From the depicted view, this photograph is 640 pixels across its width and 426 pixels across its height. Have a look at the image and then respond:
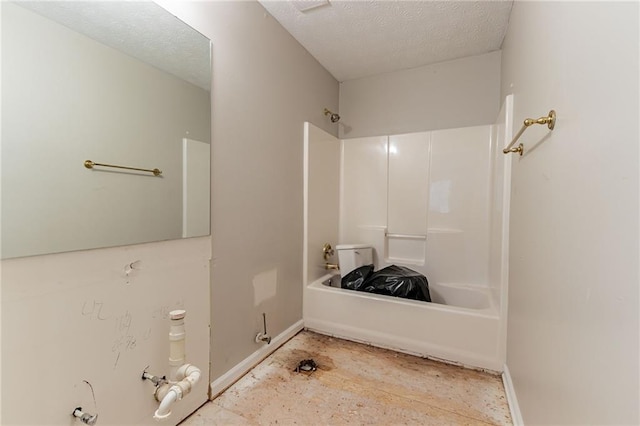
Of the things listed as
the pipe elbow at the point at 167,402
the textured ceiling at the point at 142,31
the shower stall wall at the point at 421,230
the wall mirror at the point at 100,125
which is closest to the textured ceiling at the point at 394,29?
the shower stall wall at the point at 421,230

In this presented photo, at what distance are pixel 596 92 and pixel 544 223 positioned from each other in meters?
0.49

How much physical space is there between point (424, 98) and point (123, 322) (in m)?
2.67

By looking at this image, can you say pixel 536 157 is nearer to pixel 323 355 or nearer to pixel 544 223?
pixel 544 223

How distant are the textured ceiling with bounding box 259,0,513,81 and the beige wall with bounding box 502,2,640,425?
712 millimetres

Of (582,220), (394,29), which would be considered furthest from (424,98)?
(582,220)

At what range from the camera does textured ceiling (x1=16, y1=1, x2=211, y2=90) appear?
2.99ft

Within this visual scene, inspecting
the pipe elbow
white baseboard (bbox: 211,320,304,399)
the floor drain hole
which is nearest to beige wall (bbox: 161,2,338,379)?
white baseboard (bbox: 211,320,304,399)

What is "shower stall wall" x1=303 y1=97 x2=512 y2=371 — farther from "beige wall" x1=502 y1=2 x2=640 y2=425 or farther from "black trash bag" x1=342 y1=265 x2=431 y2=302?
"beige wall" x1=502 y1=2 x2=640 y2=425

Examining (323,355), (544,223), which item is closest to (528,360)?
(544,223)

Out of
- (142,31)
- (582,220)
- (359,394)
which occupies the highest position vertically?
(142,31)

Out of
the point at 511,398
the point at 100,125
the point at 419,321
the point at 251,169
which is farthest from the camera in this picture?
the point at 419,321

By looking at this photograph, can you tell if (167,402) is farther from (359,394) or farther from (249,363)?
(359,394)

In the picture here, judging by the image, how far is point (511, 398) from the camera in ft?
4.58

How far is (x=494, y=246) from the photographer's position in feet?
6.65
